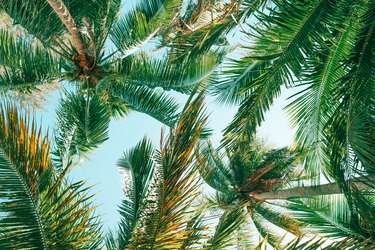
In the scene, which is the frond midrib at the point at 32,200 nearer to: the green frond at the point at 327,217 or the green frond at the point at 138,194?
the green frond at the point at 138,194

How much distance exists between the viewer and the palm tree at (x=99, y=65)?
6898 mm

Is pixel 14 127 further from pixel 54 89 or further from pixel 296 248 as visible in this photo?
pixel 54 89

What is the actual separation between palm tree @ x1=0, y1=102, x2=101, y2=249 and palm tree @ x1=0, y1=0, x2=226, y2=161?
4.04m

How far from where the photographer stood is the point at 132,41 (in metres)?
7.73

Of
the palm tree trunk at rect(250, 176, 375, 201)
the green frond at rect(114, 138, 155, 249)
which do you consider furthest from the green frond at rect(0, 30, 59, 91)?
the palm tree trunk at rect(250, 176, 375, 201)

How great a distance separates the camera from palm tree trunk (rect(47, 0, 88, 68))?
16.7 ft

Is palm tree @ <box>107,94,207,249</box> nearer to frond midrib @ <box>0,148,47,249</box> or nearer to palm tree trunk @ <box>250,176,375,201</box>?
frond midrib @ <box>0,148,47,249</box>

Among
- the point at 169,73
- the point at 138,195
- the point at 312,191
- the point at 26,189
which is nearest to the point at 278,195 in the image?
the point at 312,191

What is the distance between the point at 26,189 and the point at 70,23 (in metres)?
3.72

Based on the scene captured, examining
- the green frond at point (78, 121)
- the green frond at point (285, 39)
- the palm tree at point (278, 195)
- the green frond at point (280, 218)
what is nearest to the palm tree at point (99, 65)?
the green frond at point (78, 121)

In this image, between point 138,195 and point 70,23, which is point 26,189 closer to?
point 138,195

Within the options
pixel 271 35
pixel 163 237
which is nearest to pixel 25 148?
pixel 163 237

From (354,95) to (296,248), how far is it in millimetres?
2206

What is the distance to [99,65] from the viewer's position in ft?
25.4
